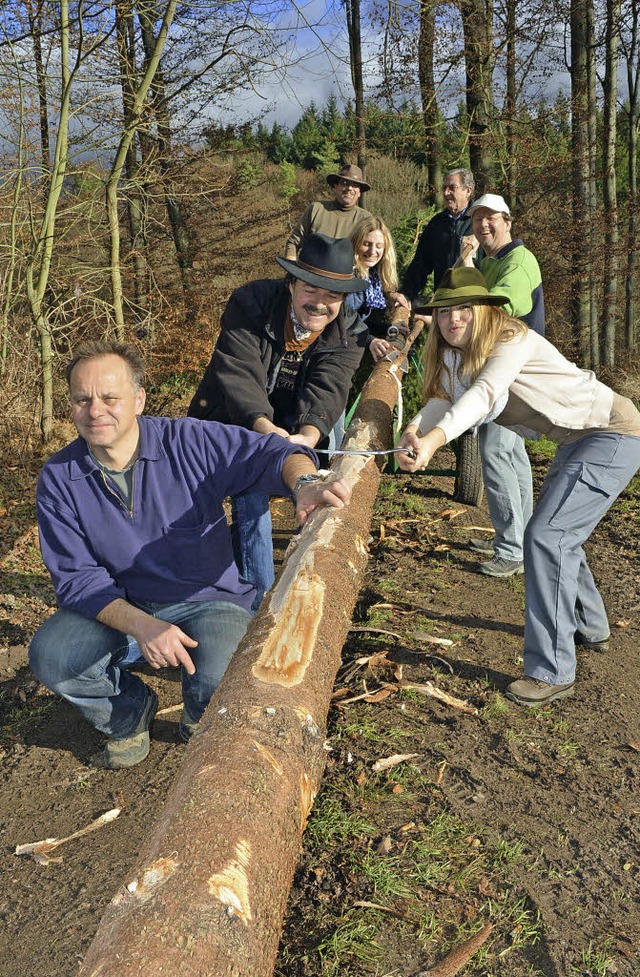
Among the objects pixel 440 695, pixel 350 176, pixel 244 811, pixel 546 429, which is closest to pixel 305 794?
pixel 244 811

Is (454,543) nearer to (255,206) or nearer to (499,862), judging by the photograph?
(499,862)

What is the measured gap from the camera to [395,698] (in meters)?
3.51

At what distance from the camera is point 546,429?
11.5ft

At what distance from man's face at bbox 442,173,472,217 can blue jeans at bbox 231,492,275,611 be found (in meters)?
2.93

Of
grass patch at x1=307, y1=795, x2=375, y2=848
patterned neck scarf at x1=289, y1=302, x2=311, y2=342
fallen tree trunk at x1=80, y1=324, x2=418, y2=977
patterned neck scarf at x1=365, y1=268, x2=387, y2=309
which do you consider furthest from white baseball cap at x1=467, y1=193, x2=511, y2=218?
grass patch at x1=307, y1=795, x2=375, y2=848

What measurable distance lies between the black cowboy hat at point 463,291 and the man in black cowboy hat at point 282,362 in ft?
1.66

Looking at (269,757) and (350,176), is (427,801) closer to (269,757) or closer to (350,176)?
(269,757)

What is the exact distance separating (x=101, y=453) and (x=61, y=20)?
583cm

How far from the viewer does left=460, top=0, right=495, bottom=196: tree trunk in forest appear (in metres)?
8.34

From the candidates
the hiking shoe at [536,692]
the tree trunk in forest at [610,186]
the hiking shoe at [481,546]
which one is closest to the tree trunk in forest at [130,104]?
the hiking shoe at [481,546]

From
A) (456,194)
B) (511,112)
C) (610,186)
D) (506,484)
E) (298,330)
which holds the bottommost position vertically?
(506,484)

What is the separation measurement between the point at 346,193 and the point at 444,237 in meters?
0.82

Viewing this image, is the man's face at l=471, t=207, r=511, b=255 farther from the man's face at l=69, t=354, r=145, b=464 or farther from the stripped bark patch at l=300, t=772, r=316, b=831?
the stripped bark patch at l=300, t=772, r=316, b=831

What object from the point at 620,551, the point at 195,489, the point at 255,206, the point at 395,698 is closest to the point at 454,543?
the point at 620,551
